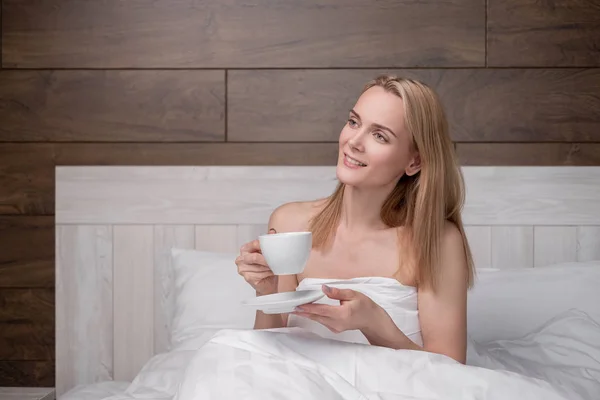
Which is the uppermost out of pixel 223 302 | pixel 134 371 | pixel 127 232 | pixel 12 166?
pixel 12 166

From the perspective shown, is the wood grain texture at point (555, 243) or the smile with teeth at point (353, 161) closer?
the smile with teeth at point (353, 161)

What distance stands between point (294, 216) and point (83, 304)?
0.88 m

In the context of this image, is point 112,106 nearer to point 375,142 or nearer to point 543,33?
point 375,142

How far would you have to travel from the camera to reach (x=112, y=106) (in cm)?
253

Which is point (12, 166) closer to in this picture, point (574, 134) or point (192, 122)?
point (192, 122)

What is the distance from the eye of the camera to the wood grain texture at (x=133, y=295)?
2.50 m

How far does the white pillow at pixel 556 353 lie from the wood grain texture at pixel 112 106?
3.63ft

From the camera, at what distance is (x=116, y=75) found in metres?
2.53

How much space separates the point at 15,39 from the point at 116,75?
349 millimetres

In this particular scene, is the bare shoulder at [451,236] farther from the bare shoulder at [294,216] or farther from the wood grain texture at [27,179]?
the wood grain texture at [27,179]

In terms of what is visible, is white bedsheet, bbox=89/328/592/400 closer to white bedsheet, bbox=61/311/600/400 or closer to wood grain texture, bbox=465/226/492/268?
white bedsheet, bbox=61/311/600/400

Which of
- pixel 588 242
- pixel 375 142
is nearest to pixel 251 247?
pixel 375 142

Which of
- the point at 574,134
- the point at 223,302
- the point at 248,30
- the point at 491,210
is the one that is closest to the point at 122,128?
the point at 248,30

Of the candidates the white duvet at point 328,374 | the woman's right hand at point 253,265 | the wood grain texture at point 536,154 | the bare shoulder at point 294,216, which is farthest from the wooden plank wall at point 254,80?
the white duvet at point 328,374
